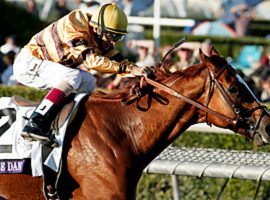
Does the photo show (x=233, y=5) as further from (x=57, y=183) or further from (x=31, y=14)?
(x=57, y=183)

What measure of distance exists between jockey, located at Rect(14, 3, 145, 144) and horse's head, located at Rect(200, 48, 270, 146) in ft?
1.68

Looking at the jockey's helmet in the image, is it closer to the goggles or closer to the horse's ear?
the goggles

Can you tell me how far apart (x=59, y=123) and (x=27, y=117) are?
0.29m

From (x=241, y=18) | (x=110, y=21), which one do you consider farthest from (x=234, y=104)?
(x=241, y=18)

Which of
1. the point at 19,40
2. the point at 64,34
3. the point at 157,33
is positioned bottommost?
the point at 19,40

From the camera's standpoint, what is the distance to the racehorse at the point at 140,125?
6.13m

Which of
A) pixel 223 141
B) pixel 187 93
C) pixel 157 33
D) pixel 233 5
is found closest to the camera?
pixel 187 93

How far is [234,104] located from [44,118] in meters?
1.25

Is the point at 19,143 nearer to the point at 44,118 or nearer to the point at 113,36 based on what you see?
the point at 44,118

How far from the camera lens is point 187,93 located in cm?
626

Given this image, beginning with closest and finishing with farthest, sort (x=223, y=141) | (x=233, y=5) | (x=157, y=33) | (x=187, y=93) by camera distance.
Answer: (x=187, y=93) → (x=223, y=141) → (x=157, y=33) → (x=233, y=5)

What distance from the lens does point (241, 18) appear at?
60.4ft

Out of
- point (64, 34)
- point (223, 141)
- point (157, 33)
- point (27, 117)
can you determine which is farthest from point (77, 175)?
point (157, 33)

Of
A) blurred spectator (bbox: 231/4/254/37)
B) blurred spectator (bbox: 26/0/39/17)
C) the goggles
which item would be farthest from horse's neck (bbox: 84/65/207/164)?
blurred spectator (bbox: 26/0/39/17)
